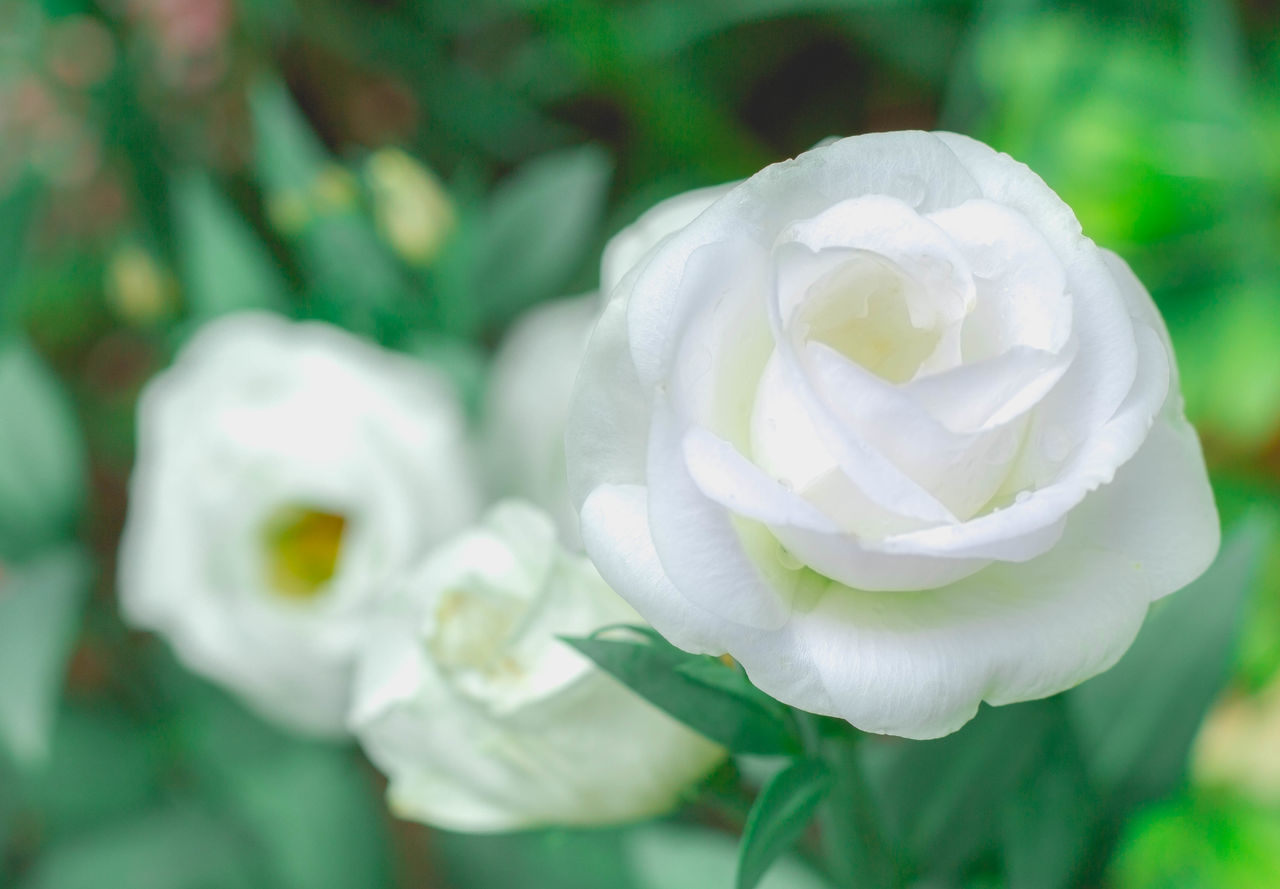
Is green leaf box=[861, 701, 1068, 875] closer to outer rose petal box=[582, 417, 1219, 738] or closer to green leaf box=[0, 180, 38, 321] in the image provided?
outer rose petal box=[582, 417, 1219, 738]

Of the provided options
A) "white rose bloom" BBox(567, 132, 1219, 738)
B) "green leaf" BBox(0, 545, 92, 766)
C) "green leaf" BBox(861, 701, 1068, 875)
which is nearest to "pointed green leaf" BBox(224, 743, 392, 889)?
"green leaf" BBox(0, 545, 92, 766)

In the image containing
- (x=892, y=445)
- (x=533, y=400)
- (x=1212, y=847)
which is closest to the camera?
(x=892, y=445)

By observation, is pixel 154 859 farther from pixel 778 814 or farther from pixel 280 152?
pixel 778 814

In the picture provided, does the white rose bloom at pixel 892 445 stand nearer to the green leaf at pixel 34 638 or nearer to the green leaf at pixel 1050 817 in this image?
the green leaf at pixel 1050 817

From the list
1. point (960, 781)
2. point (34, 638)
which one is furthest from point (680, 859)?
point (34, 638)

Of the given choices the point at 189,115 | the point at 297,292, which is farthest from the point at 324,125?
the point at 297,292

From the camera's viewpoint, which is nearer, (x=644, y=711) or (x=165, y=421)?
(x=644, y=711)

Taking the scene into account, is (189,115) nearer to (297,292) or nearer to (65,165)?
(65,165)
